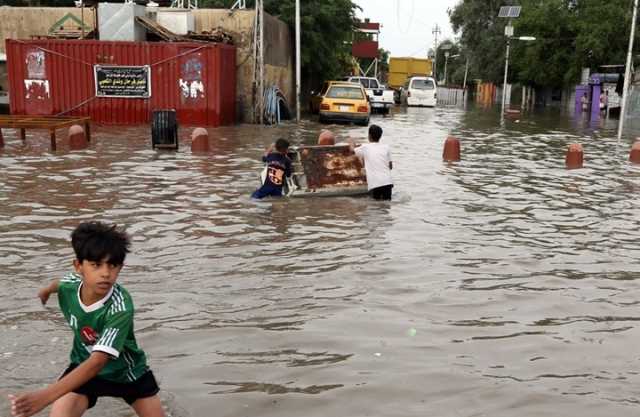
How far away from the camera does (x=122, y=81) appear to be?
23.8m

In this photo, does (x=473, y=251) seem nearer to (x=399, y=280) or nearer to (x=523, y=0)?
(x=399, y=280)

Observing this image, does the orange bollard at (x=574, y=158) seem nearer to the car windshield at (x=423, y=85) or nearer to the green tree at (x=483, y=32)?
the car windshield at (x=423, y=85)

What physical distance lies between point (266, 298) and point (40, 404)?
11.5ft

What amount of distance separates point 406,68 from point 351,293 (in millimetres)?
50704

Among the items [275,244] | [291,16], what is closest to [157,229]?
[275,244]

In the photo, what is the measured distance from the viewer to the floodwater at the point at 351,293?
14.5 ft

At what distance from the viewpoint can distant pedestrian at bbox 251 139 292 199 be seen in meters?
10.5

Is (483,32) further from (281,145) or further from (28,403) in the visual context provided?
(28,403)

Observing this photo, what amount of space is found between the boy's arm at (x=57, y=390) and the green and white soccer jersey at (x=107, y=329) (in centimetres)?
6

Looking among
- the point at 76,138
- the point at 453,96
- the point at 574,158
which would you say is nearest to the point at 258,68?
the point at 76,138

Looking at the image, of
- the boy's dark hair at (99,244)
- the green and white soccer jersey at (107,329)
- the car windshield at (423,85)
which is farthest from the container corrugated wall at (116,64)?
the car windshield at (423,85)

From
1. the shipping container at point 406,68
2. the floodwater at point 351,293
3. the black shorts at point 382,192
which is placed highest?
the shipping container at point 406,68

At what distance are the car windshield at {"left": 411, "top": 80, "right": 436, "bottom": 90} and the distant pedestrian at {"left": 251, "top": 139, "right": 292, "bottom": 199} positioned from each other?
34829 millimetres

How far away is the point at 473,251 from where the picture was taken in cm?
796
